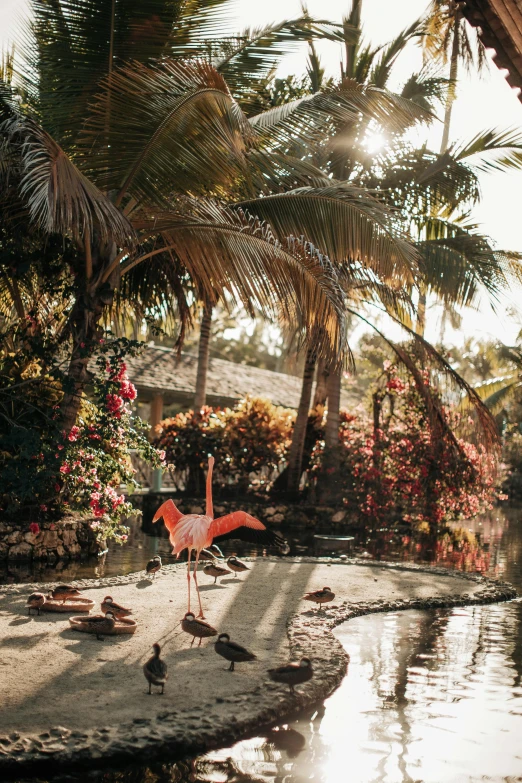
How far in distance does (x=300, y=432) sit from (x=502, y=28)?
51.8ft

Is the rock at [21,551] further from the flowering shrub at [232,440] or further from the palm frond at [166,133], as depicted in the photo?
the flowering shrub at [232,440]

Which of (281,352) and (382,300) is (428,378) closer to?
(382,300)

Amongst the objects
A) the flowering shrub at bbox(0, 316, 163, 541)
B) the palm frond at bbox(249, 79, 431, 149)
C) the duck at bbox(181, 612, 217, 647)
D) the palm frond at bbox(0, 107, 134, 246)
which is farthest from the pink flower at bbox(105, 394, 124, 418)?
the duck at bbox(181, 612, 217, 647)

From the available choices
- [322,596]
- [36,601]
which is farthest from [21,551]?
[322,596]

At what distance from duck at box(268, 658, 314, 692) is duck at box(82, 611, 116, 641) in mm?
1777

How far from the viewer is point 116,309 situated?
45.3 feet

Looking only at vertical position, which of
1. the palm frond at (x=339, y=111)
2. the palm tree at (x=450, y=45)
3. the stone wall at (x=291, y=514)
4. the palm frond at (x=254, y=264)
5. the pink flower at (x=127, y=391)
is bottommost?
the stone wall at (x=291, y=514)

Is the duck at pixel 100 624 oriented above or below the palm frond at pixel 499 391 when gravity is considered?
below

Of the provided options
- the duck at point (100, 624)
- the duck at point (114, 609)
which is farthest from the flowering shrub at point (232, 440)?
the duck at point (100, 624)

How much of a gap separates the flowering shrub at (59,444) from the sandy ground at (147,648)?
1718mm

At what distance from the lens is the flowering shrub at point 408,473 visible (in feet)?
62.4

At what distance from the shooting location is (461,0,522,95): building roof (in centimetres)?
472

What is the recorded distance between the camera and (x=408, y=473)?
19.4 metres

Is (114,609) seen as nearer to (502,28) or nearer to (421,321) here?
(502,28)
